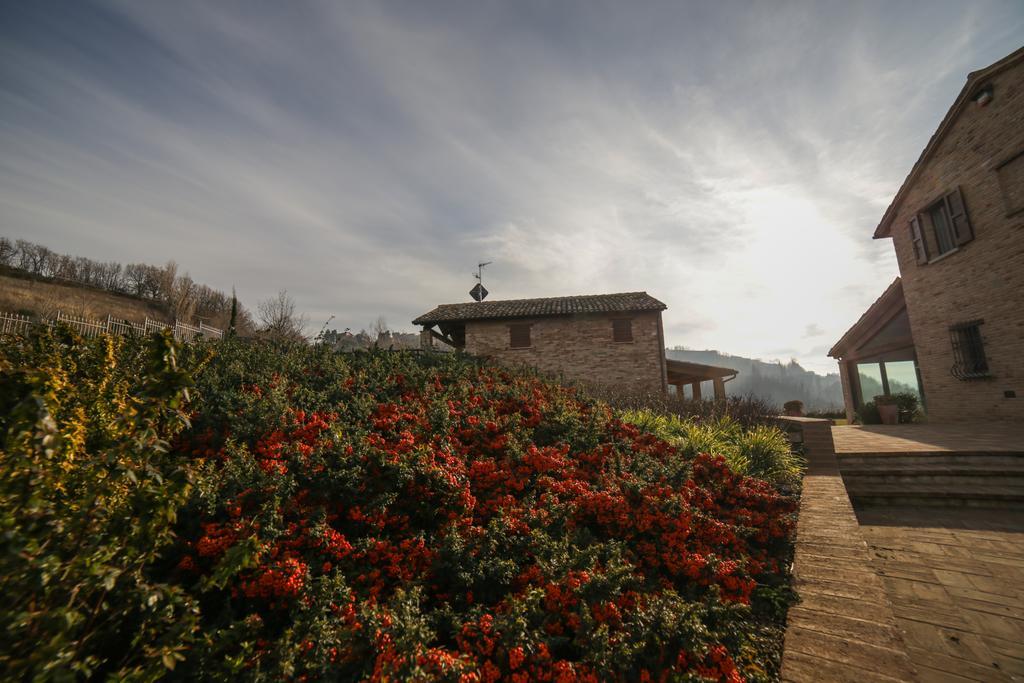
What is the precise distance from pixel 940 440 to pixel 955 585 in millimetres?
5709

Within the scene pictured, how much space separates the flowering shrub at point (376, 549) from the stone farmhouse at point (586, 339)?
450 inches

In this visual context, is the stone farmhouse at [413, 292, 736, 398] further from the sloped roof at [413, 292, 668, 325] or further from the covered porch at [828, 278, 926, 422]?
the covered porch at [828, 278, 926, 422]

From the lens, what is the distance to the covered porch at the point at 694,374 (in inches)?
606

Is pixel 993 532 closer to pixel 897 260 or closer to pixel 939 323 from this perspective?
pixel 939 323

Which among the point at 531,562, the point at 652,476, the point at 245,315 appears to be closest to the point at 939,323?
the point at 652,476

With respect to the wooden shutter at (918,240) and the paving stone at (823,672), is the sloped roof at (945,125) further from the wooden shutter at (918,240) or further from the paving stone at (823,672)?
the paving stone at (823,672)

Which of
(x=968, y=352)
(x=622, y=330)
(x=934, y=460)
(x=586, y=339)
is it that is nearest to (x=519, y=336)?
(x=586, y=339)

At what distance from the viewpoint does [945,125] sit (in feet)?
33.9

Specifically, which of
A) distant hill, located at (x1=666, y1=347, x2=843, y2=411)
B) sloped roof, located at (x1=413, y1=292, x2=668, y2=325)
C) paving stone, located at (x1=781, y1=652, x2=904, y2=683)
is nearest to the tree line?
sloped roof, located at (x1=413, y1=292, x2=668, y2=325)

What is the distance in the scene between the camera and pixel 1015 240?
28.6ft

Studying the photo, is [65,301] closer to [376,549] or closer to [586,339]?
[586,339]

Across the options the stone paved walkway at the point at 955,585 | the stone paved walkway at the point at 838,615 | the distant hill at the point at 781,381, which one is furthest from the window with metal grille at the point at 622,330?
the distant hill at the point at 781,381

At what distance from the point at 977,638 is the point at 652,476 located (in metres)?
2.60

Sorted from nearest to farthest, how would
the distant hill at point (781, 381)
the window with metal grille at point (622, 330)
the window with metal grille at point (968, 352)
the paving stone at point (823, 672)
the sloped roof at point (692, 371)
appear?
1. the paving stone at point (823, 672)
2. the window with metal grille at point (968, 352)
3. the sloped roof at point (692, 371)
4. the window with metal grille at point (622, 330)
5. the distant hill at point (781, 381)
